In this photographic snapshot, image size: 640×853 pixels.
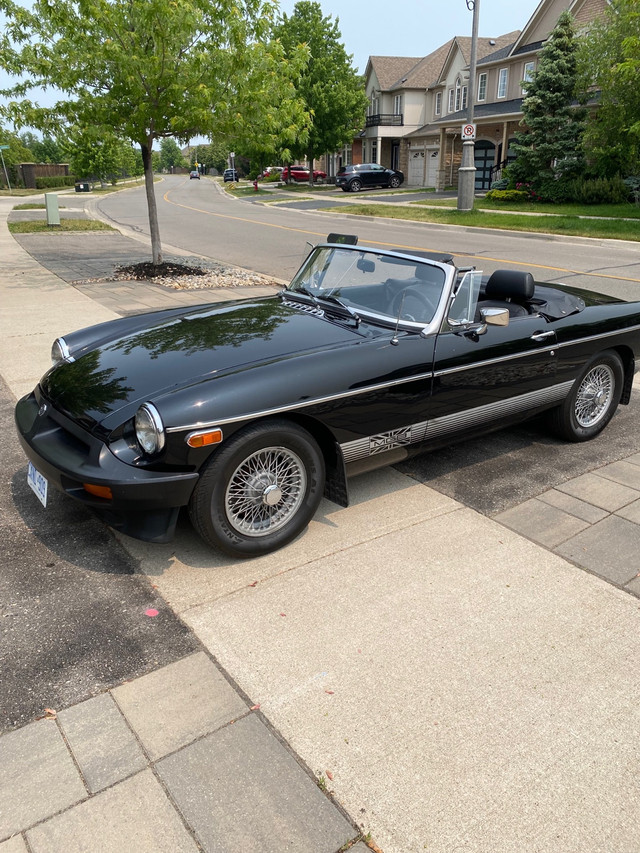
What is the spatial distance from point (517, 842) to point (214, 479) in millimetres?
1822

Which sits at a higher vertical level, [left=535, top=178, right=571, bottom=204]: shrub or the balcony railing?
the balcony railing

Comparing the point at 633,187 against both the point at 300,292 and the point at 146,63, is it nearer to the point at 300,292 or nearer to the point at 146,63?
the point at 146,63

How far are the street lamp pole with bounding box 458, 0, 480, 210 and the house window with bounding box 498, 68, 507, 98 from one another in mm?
13387

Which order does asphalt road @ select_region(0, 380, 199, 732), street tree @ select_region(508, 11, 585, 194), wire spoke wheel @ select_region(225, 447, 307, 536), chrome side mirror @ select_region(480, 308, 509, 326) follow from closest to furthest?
asphalt road @ select_region(0, 380, 199, 732), wire spoke wheel @ select_region(225, 447, 307, 536), chrome side mirror @ select_region(480, 308, 509, 326), street tree @ select_region(508, 11, 585, 194)

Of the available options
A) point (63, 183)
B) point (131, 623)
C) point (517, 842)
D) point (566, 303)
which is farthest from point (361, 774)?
point (63, 183)

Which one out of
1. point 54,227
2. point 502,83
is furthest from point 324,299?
point 502,83

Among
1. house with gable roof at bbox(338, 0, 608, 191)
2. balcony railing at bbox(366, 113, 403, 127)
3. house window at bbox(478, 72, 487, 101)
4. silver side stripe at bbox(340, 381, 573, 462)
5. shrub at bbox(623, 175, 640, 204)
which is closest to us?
silver side stripe at bbox(340, 381, 573, 462)

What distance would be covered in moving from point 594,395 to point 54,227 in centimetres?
2131

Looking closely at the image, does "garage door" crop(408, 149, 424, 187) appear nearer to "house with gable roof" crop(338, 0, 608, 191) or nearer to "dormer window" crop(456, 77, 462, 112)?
"house with gable roof" crop(338, 0, 608, 191)

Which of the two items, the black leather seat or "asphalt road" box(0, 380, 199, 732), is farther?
the black leather seat

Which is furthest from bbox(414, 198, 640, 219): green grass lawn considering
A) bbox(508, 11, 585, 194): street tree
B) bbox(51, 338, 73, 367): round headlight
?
bbox(51, 338, 73, 367): round headlight

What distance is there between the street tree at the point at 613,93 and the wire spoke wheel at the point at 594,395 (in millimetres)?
20135


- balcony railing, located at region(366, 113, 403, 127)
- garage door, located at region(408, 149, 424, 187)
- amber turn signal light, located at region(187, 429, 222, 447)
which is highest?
balcony railing, located at region(366, 113, 403, 127)

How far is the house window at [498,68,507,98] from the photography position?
36719 millimetres
